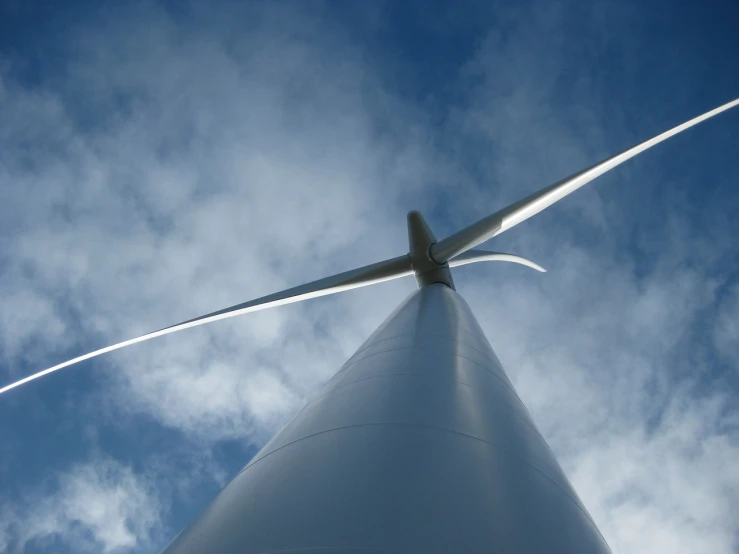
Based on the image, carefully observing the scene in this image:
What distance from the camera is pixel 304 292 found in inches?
695

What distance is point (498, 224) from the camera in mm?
17031

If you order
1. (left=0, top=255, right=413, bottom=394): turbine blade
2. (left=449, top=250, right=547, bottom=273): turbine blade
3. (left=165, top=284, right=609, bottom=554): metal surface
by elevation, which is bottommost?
(left=165, top=284, right=609, bottom=554): metal surface

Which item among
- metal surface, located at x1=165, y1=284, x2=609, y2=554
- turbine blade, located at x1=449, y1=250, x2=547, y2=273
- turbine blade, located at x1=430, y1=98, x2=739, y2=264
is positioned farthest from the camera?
turbine blade, located at x1=449, y1=250, x2=547, y2=273

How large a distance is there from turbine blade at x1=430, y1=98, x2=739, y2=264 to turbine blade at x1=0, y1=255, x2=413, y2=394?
1689 mm

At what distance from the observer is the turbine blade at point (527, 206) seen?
1645cm

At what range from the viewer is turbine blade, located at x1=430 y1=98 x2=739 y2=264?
1645cm

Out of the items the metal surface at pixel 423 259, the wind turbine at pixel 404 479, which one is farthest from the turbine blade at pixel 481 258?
the wind turbine at pixel 404 479

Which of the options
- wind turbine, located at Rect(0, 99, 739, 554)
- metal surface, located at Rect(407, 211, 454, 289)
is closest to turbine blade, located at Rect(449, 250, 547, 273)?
metal surface, located at Rect(407, 211, 454, 289)

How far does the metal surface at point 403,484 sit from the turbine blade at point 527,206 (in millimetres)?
11496

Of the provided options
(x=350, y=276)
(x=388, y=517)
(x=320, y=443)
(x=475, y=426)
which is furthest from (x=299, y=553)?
(x=350, y=276)

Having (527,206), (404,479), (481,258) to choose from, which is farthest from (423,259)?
(404,479)

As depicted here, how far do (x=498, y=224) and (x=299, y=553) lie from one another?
49.2 ft

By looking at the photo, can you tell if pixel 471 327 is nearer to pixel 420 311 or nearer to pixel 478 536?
pixel 420 311

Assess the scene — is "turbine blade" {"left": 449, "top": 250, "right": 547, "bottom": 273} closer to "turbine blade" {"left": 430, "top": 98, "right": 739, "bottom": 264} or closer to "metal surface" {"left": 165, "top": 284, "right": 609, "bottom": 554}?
"turbine blade" {"left": 430, "top": 98, "right": 739, "bottom": 264}
